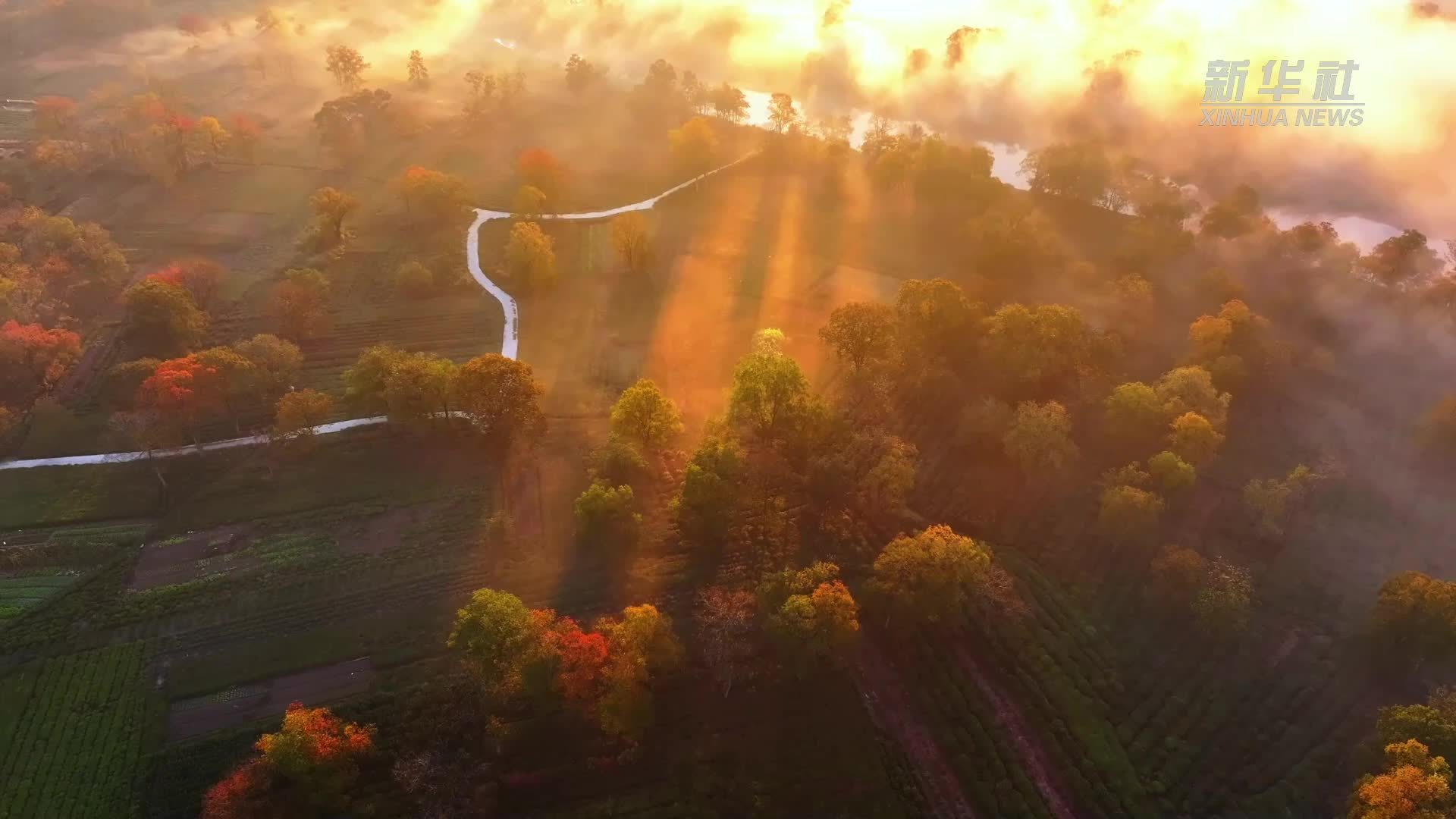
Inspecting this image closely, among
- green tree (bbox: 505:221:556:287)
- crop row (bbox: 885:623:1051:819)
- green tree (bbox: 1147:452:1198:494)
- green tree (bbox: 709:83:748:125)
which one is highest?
green tree (bbox: 709:83:748:125)

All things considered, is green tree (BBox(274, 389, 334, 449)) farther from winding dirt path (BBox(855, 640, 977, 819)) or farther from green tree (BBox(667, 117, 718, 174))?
green tree (BBox(667, 117, 718, 174))

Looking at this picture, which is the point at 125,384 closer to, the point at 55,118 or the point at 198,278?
the point at 198,278

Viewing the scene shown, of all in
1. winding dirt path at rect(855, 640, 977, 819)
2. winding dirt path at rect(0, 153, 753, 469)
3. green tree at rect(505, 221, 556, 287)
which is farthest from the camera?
green tree at rect(505, 221, 556, 287)

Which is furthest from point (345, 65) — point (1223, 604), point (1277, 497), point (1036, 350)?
point (1223, 604)

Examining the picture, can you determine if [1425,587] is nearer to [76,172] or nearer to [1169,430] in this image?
[1169,430]

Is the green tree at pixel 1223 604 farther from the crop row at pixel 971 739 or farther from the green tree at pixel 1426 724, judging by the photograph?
the crop row at pixel 971 739

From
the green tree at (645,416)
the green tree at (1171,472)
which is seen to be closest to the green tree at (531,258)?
the green tree at (645,416)

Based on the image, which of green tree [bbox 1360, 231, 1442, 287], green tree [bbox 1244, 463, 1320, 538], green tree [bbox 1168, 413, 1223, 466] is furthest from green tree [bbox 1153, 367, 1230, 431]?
green tree [bbox 1360, 231, 1442, 287]
